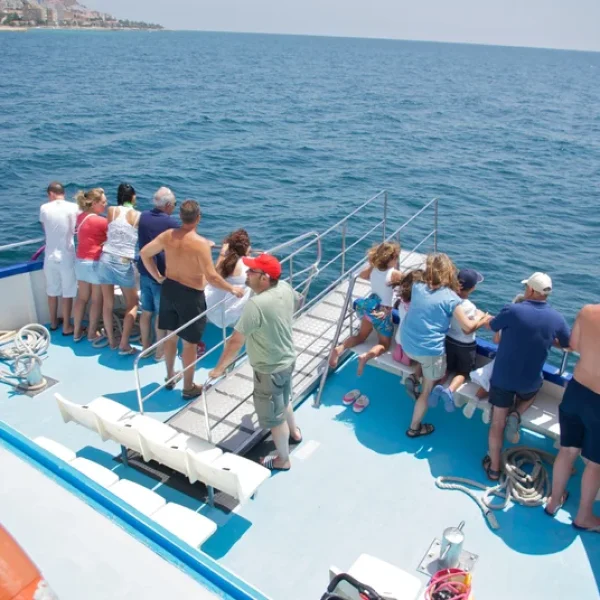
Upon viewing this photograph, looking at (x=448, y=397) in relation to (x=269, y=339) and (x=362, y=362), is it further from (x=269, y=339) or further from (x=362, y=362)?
(x=269, y=339)

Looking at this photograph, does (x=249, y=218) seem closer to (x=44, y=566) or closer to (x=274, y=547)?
(x=274, y=547)

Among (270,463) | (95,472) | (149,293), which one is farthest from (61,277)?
(270,463)

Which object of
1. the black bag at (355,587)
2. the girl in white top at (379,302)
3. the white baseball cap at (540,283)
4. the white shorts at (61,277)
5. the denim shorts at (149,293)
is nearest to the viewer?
the black bag at (355,587)

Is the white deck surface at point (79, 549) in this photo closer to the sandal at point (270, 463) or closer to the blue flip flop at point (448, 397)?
the sandal at point (270, 463)

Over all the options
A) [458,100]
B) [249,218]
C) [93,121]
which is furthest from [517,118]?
[249,218]

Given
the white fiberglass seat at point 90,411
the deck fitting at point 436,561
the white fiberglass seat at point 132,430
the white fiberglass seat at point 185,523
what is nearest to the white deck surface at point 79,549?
the white fiberglass seat at point 185,523

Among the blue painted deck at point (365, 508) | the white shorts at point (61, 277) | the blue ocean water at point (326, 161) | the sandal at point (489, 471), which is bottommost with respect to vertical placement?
the blue ocean water at point (326, 161)

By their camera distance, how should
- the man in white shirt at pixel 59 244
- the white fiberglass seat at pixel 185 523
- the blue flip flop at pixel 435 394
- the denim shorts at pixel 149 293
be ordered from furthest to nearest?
1. the man in white shirt at pixel 59 244
2. the denim shorts at pixel 149 293
3. the blue flip flop at pixel 435 394
4. the white fiberglass seat at pixel 185 523

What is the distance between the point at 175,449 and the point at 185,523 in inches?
19.5

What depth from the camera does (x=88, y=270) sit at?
6.00 metres

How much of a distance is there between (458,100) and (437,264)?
44.3 meters

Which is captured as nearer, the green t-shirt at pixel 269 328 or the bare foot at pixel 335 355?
the green t-shirt at pixel 269 328

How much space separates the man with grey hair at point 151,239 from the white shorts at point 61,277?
2.85ft

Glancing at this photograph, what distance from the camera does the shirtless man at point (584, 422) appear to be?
3.87 m
